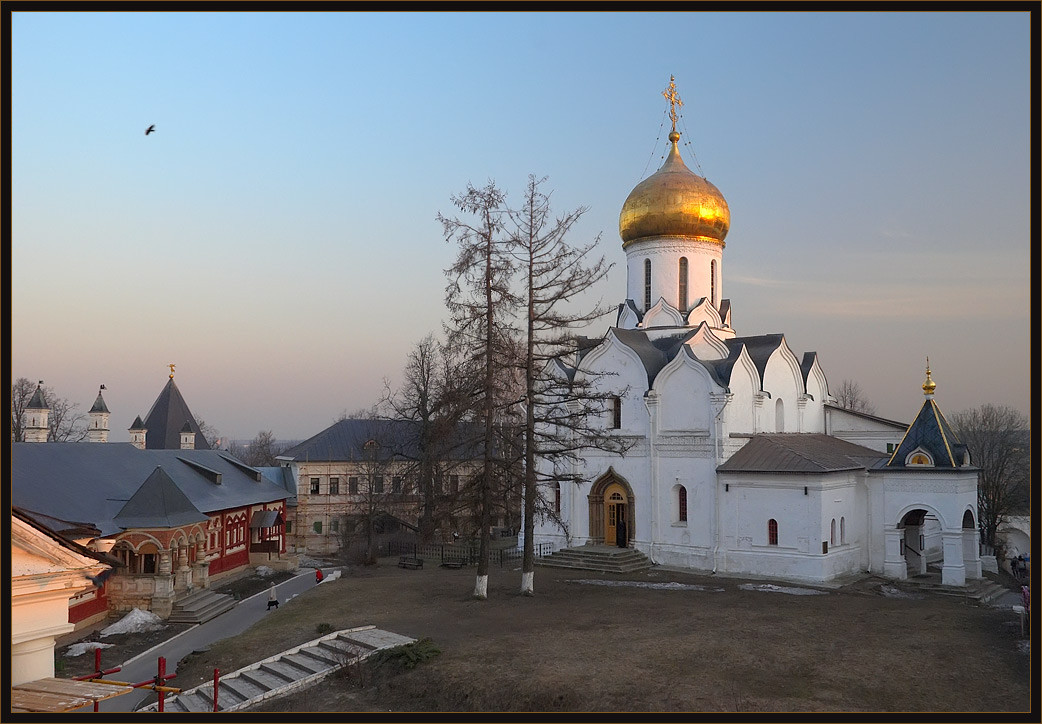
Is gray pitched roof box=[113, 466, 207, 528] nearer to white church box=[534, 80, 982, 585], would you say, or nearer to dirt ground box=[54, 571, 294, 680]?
dirt ground box=[54, 571, 294, 680]

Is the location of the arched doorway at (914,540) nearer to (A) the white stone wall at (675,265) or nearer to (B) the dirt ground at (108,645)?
(A) the white stone wall at (675,265)

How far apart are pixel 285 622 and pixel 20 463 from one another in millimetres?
10921

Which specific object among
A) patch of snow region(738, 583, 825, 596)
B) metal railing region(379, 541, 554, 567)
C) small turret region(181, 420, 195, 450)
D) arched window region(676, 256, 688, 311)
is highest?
arched window region(676, 256, 688, 311)

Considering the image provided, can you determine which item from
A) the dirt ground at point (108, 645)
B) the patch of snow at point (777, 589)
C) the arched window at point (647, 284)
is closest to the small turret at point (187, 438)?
the dirt ground at point (108, 645)

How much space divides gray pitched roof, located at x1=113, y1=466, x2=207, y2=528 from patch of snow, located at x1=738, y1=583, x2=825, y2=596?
54.6 feet

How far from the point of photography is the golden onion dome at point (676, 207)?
29391 mm

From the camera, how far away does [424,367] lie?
127 ft

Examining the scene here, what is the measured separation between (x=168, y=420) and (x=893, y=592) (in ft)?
129

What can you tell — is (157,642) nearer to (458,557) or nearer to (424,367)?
(458,557)

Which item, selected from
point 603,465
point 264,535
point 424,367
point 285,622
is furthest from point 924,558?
point 264,535

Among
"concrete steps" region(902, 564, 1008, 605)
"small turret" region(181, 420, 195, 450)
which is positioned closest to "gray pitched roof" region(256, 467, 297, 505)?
"small turret" region(181, 420, 195, 450)

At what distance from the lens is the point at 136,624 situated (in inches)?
861

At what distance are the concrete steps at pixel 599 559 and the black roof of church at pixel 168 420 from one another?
2801 centimetres

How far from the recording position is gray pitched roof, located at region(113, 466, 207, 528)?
80.4 feet
